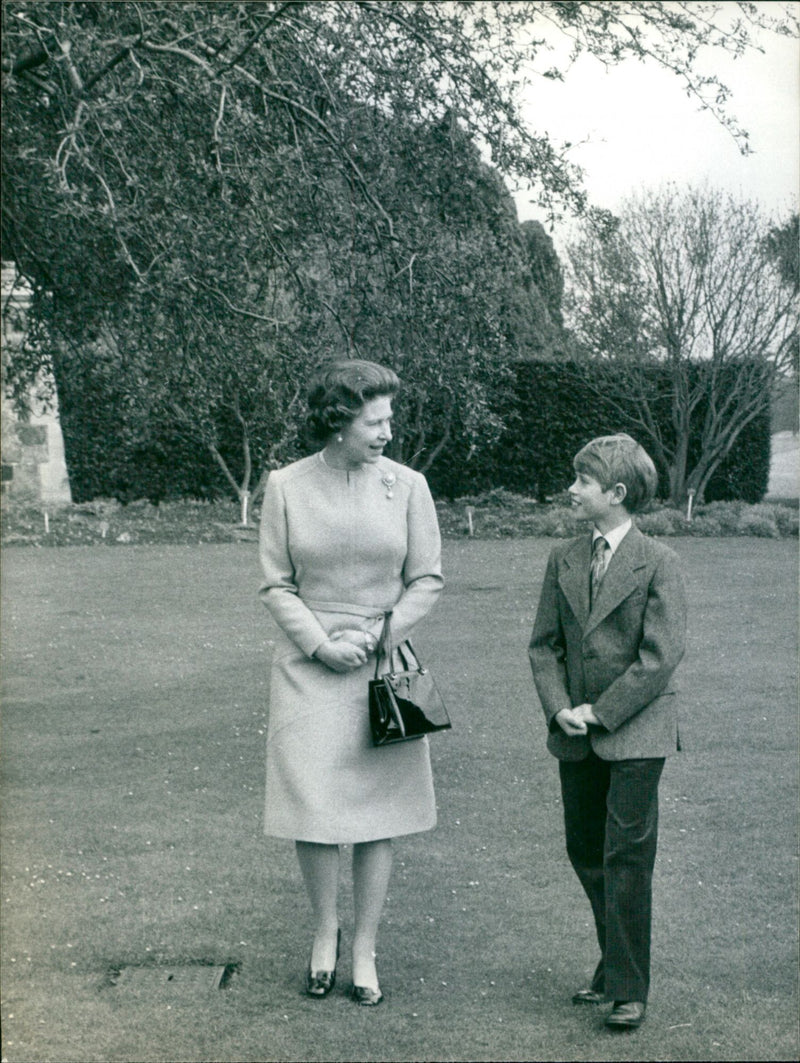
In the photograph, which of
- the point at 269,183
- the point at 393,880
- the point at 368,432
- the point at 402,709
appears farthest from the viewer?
the point at 269,183

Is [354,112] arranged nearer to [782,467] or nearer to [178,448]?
[178,448]

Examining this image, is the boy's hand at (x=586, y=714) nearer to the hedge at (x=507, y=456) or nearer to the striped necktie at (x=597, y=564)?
the striped necktie at (x=597, y=564)

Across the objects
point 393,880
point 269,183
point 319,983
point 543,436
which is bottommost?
point 393,880

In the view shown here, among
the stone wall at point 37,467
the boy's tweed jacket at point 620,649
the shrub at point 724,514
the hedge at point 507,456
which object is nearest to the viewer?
the boy's tweed jacket at point 620,649

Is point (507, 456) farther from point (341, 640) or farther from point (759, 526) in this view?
point (341, 640)

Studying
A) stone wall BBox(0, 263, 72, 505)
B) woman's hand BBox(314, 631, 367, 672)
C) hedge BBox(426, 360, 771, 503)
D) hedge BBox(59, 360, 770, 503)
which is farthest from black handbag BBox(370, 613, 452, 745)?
hedge BBox(426, 360, 771, 503)

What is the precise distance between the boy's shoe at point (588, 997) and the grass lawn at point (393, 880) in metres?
0.06

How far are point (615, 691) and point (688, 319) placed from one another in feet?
59.9

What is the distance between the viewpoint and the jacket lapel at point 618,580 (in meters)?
4.11

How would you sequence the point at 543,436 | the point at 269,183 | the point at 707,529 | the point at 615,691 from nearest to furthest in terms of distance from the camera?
the point at 615,691, the point at 269,183, the point at 707,529, the point at 543,436

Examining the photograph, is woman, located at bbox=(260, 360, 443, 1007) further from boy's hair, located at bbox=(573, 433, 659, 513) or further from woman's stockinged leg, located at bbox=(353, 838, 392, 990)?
boy's hair, located at bbox=(573, 433, 659, 513)

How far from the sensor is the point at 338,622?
4.45m

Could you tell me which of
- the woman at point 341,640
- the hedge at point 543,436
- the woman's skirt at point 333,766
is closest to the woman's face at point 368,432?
the woman at point 341,640

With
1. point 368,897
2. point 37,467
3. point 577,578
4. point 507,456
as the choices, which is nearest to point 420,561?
point 577,578
